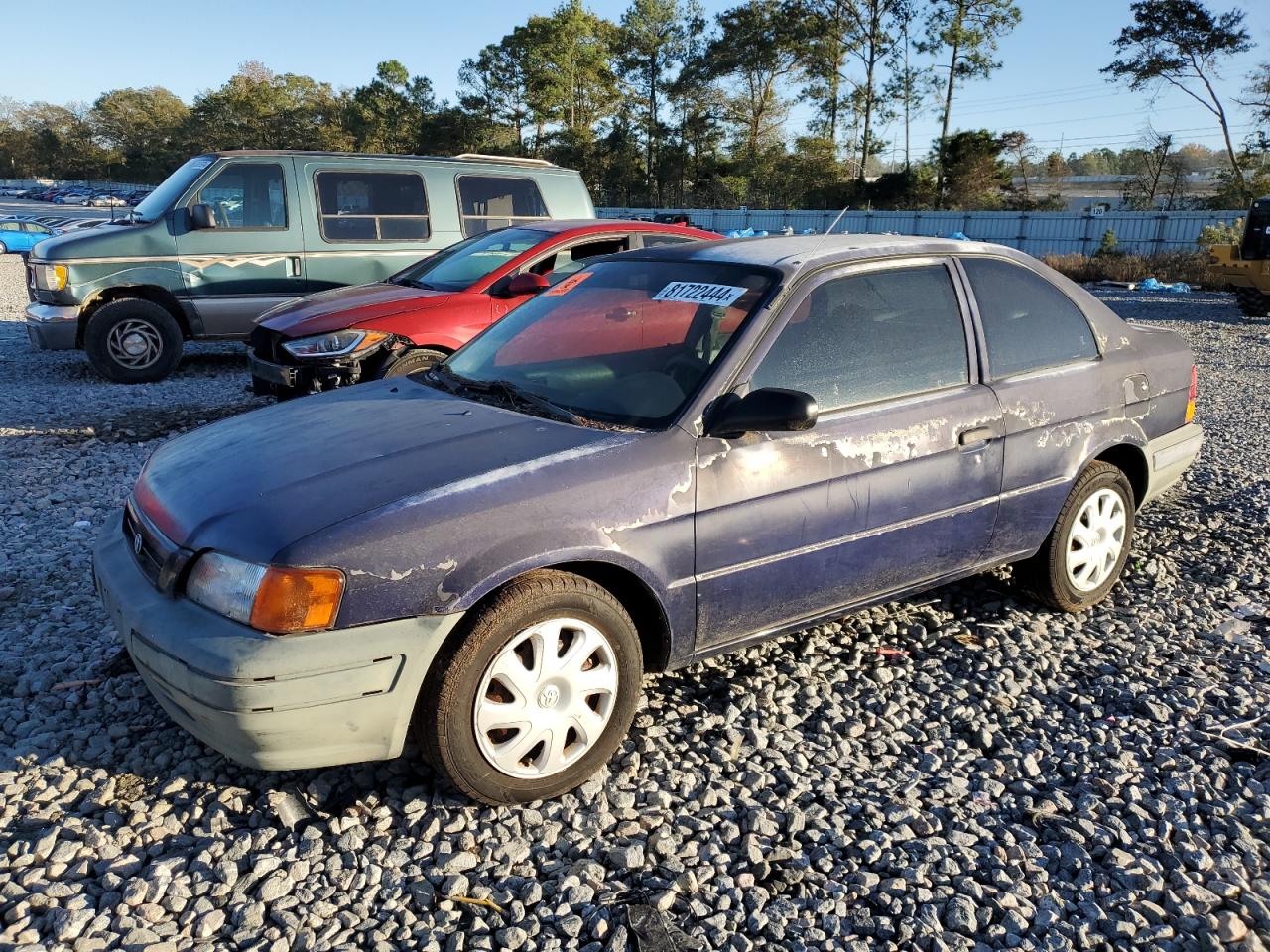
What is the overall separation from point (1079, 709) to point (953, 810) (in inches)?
35.9

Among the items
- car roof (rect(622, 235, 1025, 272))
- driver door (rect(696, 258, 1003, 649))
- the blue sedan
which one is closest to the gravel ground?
driver door (rect(696, 258, 1003, 649))

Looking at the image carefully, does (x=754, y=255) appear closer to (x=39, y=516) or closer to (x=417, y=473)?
(x=417, y=473)

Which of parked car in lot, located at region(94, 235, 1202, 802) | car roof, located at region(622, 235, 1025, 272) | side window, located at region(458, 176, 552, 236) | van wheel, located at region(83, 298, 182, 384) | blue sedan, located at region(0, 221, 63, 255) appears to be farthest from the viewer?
blue sedan, located at region(0, 221, 63, 255)

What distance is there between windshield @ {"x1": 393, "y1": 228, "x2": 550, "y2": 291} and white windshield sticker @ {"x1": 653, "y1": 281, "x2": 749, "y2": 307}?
11.9 feet

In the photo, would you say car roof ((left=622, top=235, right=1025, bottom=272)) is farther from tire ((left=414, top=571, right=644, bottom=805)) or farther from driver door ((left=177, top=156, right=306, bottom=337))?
driver door ((left=177, top=156, right=306, bottom=337))

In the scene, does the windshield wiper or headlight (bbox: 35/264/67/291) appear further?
headlight (bbox: 35/264/67/291)

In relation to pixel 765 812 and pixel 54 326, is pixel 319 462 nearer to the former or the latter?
pixel 765 812

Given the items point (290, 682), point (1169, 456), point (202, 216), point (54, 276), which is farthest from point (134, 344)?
point (1169, 456)

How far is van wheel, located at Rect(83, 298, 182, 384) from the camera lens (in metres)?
8.70

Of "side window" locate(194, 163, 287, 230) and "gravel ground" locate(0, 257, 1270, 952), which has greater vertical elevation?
"side window" locate(194, 163, 287, 230)

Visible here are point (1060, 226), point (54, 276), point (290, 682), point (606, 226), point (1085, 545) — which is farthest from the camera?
point (1060, 226)

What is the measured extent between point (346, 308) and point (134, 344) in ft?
12.2

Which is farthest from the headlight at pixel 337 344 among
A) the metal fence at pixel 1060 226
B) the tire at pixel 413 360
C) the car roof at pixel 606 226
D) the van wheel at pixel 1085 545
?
the metal fence at pixel 1060 226

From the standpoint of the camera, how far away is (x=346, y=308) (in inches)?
256
